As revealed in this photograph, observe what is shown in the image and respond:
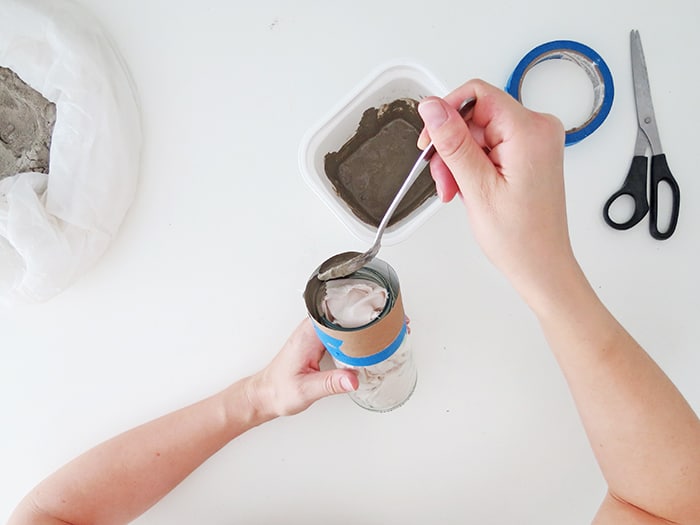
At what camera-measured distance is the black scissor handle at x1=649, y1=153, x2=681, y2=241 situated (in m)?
0.81

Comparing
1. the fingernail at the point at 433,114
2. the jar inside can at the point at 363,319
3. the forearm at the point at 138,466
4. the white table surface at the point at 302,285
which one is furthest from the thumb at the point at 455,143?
the forearm at the point at 138,466

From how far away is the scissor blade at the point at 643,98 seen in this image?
32.3 inches

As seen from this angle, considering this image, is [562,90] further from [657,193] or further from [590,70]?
[657,193]

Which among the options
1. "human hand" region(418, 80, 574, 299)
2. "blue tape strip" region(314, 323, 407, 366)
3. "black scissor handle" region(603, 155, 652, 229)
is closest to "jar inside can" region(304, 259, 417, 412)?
"blue tape strip" region(314, 323, 407, 366)

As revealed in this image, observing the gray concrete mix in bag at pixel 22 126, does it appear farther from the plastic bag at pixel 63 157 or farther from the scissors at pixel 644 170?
the scissors at pixel 644 170

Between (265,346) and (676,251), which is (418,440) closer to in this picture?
(265,346)

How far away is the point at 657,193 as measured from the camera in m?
0.82

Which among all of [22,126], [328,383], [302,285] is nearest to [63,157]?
[22,126]

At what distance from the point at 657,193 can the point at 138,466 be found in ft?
2.49

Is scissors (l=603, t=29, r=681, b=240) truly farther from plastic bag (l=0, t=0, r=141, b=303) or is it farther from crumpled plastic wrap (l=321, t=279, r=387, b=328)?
plastic bag (l=0, t=0, r=141, b=303)

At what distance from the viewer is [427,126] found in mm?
581

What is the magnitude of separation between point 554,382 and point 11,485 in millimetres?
776

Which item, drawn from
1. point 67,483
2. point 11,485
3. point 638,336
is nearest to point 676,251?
point 638,336

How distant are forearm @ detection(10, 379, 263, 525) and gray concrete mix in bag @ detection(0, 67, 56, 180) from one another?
1.30 feet
